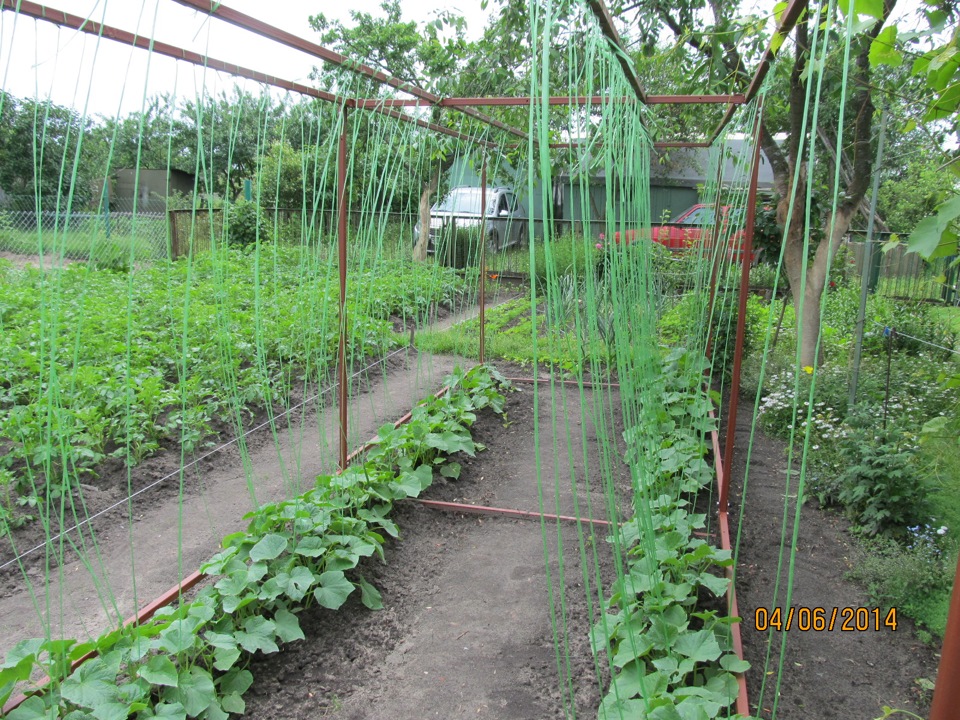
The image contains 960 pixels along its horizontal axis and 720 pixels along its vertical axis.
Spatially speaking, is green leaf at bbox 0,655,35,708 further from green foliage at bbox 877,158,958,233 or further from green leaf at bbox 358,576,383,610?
green foliage at bbox 877,158,958,233

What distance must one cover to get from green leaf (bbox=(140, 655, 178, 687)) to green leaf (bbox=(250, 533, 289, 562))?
530 millimetres

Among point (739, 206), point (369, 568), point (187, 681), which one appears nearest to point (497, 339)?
point (739, 206)

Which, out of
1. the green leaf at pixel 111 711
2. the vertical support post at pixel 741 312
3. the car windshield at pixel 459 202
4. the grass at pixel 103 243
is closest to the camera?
the green leaf at pixel 111 711

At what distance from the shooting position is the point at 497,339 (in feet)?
23.5

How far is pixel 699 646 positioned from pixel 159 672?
1561 mm

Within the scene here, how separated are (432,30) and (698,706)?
234 inches

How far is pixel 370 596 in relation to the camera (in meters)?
2.76

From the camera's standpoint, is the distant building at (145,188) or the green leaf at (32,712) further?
the distant building at (145,188)

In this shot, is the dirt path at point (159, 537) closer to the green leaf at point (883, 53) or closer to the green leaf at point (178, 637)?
the green leaf at point (178, 637)

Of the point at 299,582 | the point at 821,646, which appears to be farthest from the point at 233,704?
the point at 821,646

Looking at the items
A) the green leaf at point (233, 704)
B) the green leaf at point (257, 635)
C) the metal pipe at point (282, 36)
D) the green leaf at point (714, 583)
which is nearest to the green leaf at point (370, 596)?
the green leaf at point (257, 635)

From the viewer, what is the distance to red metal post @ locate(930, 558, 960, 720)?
0.86m

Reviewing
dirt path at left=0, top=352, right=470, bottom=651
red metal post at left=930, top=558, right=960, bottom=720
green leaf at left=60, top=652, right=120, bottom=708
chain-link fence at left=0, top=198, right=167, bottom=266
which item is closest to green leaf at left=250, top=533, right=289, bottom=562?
dirt path at left=0, top=352, right=470, bottom=651

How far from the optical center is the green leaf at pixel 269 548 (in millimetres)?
2531
